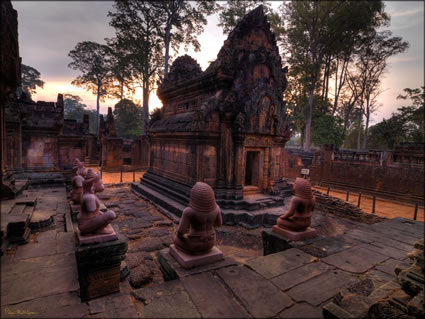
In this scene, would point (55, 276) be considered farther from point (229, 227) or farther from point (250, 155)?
point (250, 155)

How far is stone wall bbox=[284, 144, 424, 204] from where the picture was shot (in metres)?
13.3

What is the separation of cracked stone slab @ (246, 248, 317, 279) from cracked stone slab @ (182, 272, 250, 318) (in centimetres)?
75

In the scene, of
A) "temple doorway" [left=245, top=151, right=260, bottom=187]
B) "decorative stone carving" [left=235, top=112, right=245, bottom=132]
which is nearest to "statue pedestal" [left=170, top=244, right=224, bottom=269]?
"decorative stone carving" [left=235, top=112, right=245, bottom=132]

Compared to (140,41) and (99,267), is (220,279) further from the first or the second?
(140,41)

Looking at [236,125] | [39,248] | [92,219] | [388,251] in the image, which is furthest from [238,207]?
[39,248]

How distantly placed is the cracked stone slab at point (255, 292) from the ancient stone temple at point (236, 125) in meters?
5.29

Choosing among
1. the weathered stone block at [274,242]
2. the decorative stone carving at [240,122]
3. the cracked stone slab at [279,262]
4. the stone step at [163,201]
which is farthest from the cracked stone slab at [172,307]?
the decorative stone carving at [240,122]

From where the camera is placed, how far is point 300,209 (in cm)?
451

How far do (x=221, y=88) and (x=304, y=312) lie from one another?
8026mm

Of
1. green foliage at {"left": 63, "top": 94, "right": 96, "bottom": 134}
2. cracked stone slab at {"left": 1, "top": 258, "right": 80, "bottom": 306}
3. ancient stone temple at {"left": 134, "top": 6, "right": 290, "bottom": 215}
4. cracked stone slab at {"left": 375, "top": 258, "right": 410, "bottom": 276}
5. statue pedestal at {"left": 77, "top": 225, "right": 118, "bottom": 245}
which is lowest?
cracked stone slab at {"left": 1, "top": 258, "right": 80, "bottom": 306}

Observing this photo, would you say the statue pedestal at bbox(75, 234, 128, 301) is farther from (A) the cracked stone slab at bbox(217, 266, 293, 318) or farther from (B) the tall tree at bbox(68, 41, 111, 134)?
(B) the tall tree at bbox(68, 41, 111, 134)

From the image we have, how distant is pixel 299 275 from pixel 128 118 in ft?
119

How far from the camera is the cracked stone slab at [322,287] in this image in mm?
2830

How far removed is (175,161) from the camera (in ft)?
34.8
